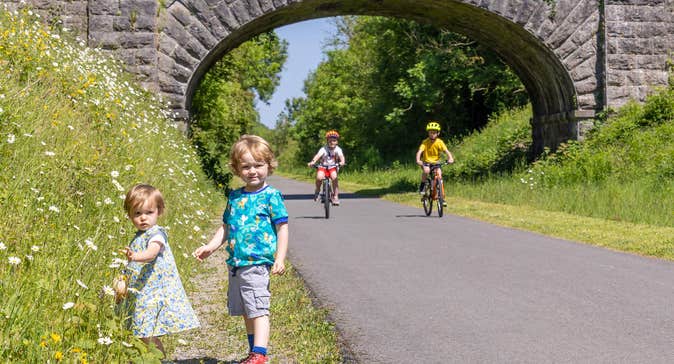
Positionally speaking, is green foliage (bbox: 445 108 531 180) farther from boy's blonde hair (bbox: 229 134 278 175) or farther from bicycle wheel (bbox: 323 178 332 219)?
boy's blonde hair (bbox: 229 134 278 175)

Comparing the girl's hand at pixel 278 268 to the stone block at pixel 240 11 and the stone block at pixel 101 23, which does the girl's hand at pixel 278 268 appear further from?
the stone block at pixel 101 23

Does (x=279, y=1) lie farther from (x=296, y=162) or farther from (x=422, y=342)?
→ (x=296, y=162)

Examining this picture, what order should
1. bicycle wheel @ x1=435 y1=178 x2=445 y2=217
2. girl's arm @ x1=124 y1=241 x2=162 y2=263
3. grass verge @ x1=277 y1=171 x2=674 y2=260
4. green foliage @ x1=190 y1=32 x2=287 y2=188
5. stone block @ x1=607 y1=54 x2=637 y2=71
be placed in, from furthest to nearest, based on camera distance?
green foliage @ x1=190 y1=32 x2=287 y2=188
stone block @ x1=607 y1=54 x2=637 y2=71
bicycle wheel @ x1=435 y1=178 x2=445 y2=217
grass verge @ x1=277 y1=171 x2=674 y2=260
girl's arm @ x1=124 y1=241 x2=162 y2=263

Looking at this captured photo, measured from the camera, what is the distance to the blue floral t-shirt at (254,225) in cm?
475

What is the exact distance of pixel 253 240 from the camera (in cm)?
477

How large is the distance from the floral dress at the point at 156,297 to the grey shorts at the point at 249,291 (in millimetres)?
335

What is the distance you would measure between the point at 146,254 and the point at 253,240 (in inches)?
26.4

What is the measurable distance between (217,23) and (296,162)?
61.2 m

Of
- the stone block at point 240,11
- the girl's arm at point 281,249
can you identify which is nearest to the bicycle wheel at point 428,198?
the stone block at point 240,11

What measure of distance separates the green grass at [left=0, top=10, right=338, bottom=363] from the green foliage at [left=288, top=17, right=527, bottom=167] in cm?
2032

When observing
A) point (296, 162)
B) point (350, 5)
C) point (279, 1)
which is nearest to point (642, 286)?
point (279, 1)

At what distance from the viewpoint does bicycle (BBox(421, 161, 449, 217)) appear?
50.4 ft

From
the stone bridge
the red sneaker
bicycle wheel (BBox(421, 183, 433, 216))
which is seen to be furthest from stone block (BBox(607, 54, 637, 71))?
the red sneaker

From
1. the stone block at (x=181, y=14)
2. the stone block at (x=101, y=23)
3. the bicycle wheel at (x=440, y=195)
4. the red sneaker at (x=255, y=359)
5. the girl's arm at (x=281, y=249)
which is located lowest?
the red sneaker at (x=255, y=359)
